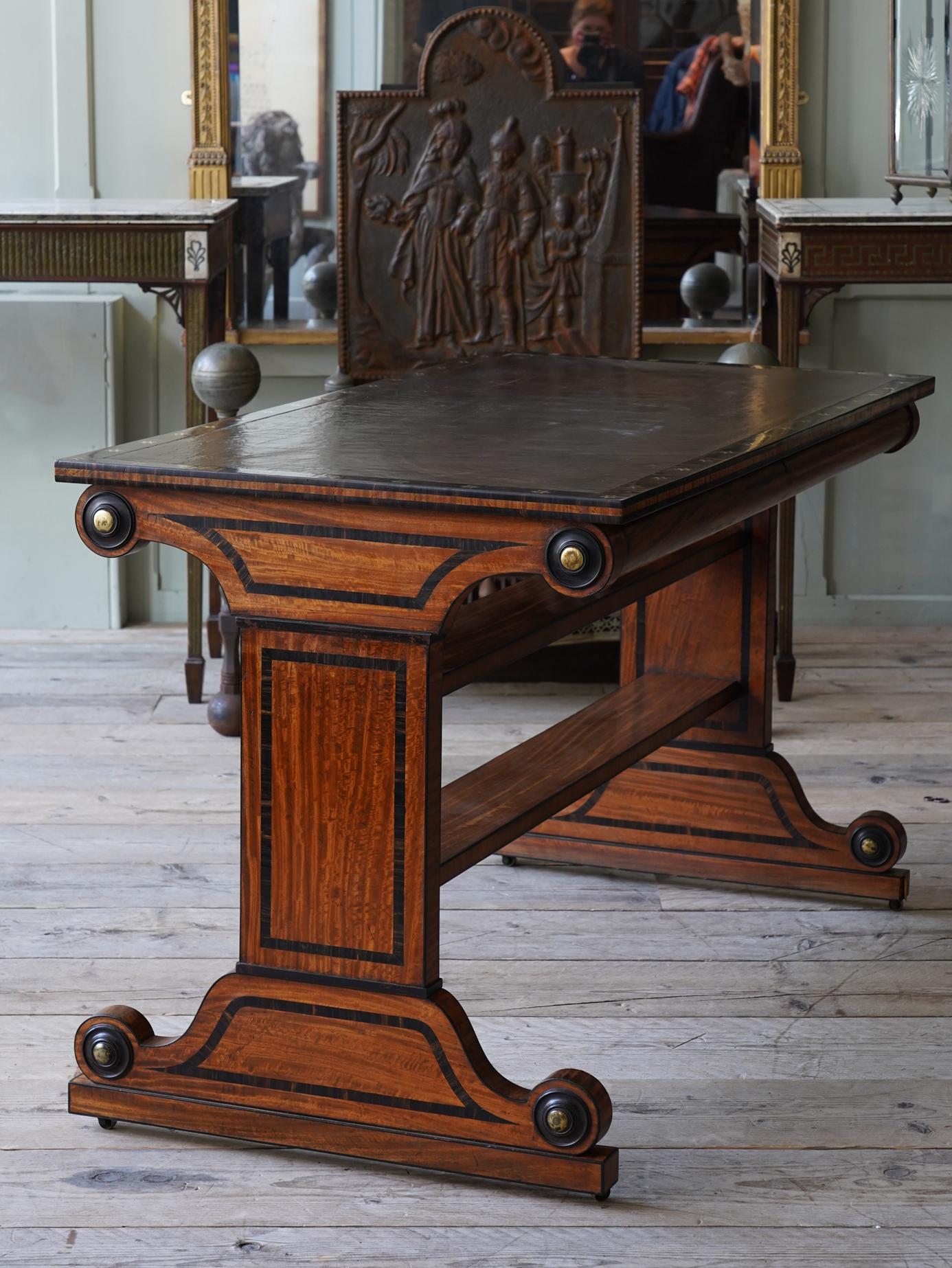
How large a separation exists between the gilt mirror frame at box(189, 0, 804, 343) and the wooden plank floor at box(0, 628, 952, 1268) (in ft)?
4.69

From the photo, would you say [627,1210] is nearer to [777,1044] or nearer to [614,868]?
[777,1044]

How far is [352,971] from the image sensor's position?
2078 mm

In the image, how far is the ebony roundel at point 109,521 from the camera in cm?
204

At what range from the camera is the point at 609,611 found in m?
2.57

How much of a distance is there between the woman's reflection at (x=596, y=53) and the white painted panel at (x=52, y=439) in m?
1.31

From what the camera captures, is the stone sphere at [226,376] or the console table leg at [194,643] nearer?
the stone sphere at [226,376]

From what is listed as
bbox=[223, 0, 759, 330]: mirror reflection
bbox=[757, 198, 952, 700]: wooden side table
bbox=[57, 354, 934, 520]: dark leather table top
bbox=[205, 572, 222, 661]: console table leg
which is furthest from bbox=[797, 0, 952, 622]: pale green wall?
bbox=[57, 354, 934, 520]: dark leather table top

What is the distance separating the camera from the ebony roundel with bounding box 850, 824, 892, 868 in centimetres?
292

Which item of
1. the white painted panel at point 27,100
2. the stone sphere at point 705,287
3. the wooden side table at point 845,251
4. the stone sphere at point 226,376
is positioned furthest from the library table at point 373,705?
the white painted panel at point 27,100

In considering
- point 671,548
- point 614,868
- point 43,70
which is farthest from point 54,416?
point 671,548

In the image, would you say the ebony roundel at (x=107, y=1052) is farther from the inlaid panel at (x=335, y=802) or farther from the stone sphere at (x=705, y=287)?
the stone sphere at (x=705, y=287)

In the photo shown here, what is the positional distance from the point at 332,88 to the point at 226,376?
3.60 ft

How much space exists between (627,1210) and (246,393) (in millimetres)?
2285

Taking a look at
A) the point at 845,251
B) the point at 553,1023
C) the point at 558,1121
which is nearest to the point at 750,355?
the point at 845,251
